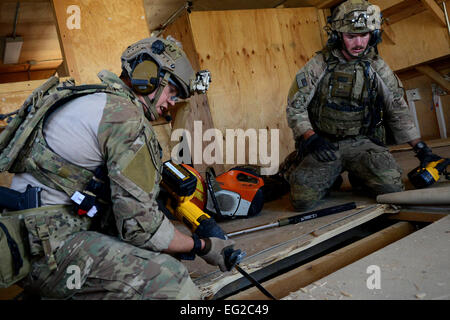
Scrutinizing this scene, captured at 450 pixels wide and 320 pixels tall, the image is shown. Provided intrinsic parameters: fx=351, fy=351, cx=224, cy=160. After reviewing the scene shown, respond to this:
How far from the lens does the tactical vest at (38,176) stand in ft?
3.68

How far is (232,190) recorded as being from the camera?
A: 247cm

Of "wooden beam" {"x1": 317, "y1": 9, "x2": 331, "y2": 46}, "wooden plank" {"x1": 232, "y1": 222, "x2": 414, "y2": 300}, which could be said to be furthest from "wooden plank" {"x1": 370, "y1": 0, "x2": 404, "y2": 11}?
"wooden plank" {"x1": 232, "y1": 222, "x2": 414, "y2": 300}

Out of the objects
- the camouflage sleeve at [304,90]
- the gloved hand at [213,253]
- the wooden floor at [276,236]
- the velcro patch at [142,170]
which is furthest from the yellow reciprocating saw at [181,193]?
the camouflage sleeve at [304,90]

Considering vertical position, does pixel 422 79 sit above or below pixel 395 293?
above

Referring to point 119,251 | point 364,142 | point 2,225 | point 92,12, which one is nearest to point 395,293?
point 119,251

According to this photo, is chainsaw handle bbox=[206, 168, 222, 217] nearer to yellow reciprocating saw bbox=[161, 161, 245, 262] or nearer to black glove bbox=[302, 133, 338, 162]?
yellow reciprocating saw bbox=[161, 161, 245, 262]

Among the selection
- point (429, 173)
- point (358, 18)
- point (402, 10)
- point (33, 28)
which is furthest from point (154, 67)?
point (33, 28)

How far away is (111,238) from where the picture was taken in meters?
1.25

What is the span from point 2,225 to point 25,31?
4766mm

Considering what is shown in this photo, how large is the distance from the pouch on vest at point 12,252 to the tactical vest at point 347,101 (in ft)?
7.27

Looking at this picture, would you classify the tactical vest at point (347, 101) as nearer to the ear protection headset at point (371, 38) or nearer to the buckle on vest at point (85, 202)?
the ear protection headset at point (371, 38)

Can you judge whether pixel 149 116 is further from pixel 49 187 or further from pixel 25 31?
pixel 25 31

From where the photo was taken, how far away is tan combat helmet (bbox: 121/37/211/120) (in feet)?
4.87

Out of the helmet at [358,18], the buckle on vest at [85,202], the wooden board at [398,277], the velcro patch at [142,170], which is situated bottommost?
the wooden board at [398,277]
